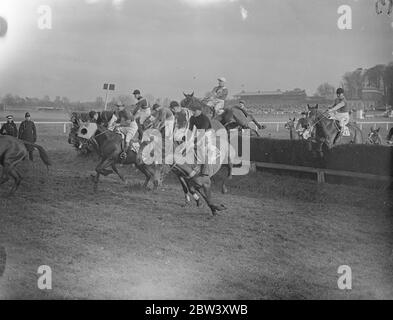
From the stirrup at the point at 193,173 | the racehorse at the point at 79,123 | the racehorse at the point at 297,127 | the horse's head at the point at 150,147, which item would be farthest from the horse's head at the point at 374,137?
the racehorse at the point at 79,123

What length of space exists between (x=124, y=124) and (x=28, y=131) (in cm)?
154

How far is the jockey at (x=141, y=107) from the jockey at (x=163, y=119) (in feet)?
0.44

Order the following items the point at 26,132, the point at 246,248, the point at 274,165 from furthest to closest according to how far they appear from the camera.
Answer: the point at 274,165 < the point at 26,132 < the point at 246,248

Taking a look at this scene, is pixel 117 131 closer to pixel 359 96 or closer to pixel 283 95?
pixel 283 95

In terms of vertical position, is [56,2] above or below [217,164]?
above

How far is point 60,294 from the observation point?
600cm

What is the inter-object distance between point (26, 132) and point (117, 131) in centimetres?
154

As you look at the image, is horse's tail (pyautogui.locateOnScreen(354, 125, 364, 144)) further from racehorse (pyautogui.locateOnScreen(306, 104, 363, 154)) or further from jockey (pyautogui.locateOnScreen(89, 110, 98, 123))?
jockey (pyautogui.locateOnScreen(89, 110, 98, 123))

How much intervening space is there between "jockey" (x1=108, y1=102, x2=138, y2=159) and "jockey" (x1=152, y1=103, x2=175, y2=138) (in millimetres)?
613

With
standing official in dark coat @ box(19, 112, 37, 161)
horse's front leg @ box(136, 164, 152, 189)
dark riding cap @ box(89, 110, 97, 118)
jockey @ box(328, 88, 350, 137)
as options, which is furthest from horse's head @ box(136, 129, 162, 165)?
jockey @ box(328, 88, 350, 137)

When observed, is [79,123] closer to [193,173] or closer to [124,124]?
[124,124]

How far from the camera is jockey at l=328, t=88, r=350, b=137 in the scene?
778 centimetres
